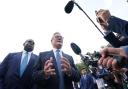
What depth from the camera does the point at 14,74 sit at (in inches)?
268

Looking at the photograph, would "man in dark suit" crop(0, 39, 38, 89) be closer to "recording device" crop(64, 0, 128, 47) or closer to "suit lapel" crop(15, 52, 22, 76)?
"suit lapel" crop(15, 52, 22, 76)

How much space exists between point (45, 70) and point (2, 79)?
1.58m

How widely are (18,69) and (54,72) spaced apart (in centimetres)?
139

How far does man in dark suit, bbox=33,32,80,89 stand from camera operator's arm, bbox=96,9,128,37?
72.8 inches

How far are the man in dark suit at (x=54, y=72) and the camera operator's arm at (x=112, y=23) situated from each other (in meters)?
1.85

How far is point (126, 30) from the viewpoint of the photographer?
371 cm

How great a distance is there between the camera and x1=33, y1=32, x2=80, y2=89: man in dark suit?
5.82 meters

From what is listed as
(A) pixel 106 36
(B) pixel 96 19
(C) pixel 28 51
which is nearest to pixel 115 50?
(A) pixel 106 36

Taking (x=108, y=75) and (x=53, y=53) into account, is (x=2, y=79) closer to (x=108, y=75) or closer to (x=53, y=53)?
(x=53, y=53)

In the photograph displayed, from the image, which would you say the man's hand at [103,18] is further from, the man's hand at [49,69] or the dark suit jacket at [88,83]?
the dark suit jacket at [88,83]

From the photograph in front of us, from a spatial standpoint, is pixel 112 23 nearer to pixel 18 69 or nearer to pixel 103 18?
pixel 103 18

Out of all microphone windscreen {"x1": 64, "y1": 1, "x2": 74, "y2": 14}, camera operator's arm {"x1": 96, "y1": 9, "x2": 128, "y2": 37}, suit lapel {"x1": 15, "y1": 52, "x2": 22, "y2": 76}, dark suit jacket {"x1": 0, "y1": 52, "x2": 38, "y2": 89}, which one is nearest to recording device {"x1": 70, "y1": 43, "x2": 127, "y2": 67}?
camera operator's arm {"x1": 96, "y1": 9, "x2": 128, "y2": 37}

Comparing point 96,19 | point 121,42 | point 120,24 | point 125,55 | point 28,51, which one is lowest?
point 125,55

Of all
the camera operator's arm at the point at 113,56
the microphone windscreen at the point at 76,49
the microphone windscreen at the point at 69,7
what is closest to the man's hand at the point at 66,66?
the microphone windscreen at the point at 69,7
